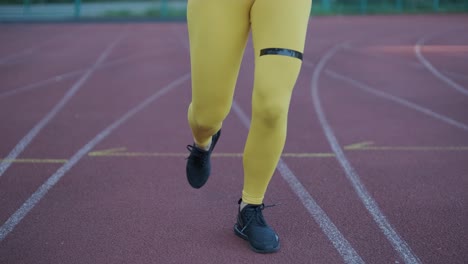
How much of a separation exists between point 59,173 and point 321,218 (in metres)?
1.97

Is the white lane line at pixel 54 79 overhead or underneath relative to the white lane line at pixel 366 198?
underneath

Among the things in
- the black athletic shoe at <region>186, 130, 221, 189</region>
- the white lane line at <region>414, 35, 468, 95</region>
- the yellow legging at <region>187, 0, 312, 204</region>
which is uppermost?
the yellow legging at <region>187, 0, 312, 204</region>

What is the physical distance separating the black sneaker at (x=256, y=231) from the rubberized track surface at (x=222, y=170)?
0.17ft

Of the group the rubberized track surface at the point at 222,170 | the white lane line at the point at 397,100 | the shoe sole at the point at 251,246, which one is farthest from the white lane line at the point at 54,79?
the shoe sole at the point at 251,246

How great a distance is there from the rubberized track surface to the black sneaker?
5cm

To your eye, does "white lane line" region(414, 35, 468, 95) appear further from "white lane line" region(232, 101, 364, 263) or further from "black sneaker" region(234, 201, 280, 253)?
"black sneaker" region(234, 201, 280, 253)

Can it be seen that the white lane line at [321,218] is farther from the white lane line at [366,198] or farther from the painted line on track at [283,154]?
the painted line on track at [283,154]

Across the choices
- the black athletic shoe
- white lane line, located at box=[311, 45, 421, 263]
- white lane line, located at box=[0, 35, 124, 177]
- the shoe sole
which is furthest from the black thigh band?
white lane line, located at box=[0, 35, 124, 177]

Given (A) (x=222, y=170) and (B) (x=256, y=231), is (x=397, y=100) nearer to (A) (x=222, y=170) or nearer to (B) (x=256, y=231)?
(A) (x=222, y=170)

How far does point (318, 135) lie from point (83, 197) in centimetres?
240

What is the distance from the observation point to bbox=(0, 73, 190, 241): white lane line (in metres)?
2.95

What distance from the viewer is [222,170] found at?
12.9 ft

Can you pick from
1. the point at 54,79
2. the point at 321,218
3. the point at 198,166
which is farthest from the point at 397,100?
the point at 54,79

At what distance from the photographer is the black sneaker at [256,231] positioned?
2.62 metres
